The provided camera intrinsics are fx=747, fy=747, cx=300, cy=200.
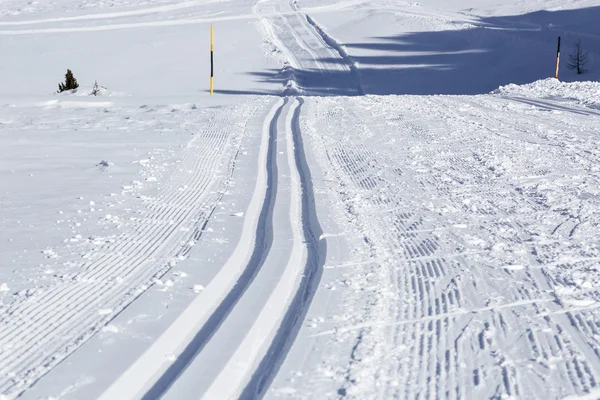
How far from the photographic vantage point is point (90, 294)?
4078mm

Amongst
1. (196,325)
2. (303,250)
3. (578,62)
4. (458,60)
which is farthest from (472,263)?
(458,60)

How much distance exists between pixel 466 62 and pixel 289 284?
27.0 m

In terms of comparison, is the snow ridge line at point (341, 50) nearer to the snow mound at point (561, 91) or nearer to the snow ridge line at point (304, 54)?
the snow ridge line at point (304, 54)

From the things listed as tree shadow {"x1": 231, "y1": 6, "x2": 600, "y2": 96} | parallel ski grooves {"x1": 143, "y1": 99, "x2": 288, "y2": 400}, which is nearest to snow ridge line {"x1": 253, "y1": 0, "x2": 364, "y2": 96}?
tree shadow {"x1": 231, "y1": 6, "x2": 600, "y2": 96}

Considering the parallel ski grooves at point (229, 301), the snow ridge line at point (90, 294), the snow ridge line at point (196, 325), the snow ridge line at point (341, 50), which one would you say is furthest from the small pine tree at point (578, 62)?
the snow ridge line at point (196, 325)

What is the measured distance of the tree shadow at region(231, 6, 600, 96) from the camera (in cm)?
2580

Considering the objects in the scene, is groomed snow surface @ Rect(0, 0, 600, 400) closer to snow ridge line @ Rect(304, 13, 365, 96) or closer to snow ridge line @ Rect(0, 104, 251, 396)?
snow ridge line @ Rect(0, 104, 251, 396)

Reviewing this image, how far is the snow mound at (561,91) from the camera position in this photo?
1331cm

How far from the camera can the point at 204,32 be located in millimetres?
39531

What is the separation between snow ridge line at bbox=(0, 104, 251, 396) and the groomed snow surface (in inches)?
0.6

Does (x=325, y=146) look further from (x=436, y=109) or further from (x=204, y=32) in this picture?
(x=204, y=32)

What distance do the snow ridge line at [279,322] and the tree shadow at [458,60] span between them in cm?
1912

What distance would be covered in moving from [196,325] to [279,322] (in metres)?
0.41

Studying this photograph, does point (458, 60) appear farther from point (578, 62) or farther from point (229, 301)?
point (229, 301)
